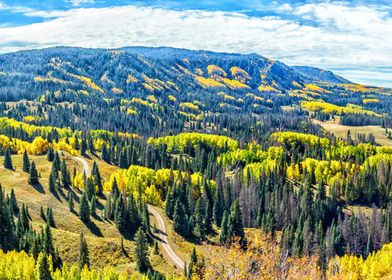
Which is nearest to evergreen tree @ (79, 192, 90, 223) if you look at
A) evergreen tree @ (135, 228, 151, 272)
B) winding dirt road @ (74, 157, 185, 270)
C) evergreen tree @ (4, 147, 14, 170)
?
winding dirt road @ (74, 157, 185, 270)

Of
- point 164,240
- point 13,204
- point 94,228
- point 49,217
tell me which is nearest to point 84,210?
point 94,228

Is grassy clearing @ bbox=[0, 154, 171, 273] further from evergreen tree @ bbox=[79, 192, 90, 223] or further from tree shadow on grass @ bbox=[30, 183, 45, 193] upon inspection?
evergreen tree @ bbox=[79, 192, 90, 223]

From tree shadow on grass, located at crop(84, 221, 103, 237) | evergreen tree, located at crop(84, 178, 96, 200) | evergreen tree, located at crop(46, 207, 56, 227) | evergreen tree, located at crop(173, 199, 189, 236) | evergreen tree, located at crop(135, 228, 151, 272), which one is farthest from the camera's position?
evergreen tree, located at crop(84, 178, 96, 200)

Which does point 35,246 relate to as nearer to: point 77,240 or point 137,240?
point 77,240

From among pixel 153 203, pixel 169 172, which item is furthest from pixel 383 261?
pixel 169 172

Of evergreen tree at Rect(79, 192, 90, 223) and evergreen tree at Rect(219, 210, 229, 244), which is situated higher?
evergreen tree at Rect(79, 192, 90, 223)

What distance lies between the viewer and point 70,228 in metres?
128

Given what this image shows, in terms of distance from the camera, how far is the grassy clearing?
358ft

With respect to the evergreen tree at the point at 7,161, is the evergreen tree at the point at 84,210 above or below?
below

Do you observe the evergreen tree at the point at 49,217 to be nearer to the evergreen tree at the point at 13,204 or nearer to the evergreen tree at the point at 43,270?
the evergreen tree at the point at 13,204

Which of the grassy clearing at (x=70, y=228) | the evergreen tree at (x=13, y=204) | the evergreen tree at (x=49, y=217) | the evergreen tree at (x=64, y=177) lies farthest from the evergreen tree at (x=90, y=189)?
the evergreen tree at (x=13, y=204)

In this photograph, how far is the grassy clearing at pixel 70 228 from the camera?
109 meters

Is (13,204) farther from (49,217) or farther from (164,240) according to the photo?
(164,240)

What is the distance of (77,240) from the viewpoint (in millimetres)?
112125
